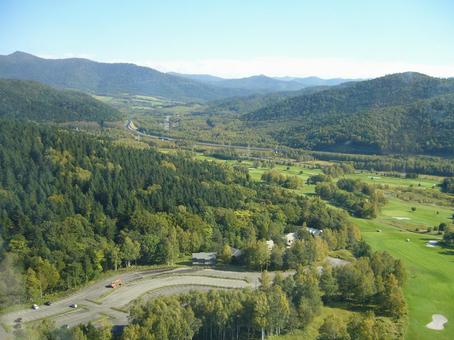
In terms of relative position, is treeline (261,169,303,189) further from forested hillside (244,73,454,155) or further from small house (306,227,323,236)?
forested hillside (244,73,454,155)

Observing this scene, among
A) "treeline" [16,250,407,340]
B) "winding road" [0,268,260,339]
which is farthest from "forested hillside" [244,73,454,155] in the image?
"winding road" [0,268,260,339]

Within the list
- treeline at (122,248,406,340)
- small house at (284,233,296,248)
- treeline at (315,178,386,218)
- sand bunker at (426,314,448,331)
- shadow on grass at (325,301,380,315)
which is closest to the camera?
treeline at (122,248,406,340)

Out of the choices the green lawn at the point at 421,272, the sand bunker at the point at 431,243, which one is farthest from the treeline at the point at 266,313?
the sand bunker at the point at 431,243

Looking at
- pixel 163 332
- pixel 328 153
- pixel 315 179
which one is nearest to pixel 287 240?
pixel 163 332

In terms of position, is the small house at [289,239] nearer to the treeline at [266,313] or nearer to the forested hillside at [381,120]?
the treeline at [266,313]

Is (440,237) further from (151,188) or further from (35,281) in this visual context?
(35,281)
